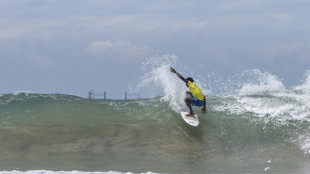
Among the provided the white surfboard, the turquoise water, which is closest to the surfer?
the white surfboard

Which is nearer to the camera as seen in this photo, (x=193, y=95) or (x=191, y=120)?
(x=193, y=95)

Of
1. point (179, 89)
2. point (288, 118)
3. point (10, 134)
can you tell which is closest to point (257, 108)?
point (288, 118)

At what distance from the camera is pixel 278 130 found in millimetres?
13086

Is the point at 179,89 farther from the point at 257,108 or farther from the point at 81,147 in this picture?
the point at 81,147

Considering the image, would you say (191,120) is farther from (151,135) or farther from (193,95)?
(151,135)

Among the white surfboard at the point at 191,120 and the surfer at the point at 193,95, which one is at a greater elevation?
the surfer at the point at 193,95

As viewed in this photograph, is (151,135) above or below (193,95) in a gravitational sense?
below

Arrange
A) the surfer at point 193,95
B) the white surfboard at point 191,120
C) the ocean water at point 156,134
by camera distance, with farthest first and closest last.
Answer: the white surfboard at point 191,120, the surfer at point 193,95, the ocean water at point 156,134

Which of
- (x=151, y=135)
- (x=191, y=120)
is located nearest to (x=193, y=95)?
(x=191, y=120)

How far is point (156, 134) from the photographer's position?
12516mm

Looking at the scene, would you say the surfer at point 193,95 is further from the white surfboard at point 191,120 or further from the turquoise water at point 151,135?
the turquoise water at point 151,135

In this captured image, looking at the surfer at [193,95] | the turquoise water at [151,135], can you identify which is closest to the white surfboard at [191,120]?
the turquoise water at [151,135]

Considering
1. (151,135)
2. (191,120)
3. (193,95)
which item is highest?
(193,95)

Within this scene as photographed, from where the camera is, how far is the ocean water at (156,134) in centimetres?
1003
